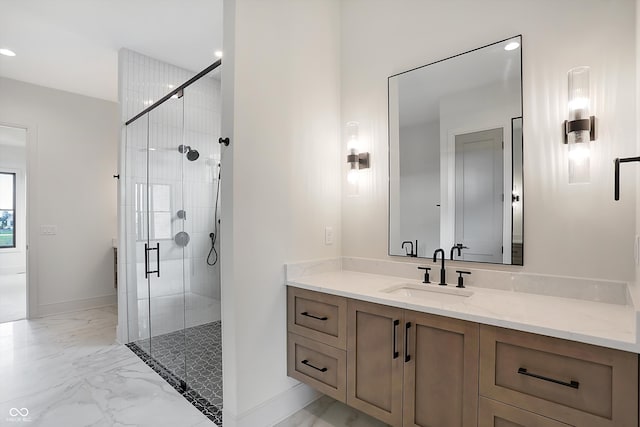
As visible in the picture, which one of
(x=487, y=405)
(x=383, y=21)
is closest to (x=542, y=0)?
(x=383, y=21)

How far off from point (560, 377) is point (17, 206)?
10.4 m

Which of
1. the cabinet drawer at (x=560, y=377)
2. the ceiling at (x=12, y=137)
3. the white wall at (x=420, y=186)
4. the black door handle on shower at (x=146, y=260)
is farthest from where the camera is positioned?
the ceiling at (x=12, y=137)

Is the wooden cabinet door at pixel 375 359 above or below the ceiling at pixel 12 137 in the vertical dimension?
below

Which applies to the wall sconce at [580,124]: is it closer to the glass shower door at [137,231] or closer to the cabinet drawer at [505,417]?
the cabinet drawer at [505,417]

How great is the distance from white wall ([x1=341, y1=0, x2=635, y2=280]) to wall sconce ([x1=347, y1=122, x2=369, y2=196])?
542mm

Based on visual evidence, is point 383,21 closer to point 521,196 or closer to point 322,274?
point 521,196

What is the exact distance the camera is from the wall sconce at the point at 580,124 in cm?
151

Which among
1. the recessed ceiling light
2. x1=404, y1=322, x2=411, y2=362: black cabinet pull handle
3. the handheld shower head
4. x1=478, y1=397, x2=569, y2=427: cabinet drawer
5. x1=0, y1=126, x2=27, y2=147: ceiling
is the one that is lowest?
x1=478, y1=397, x2=569, y2=427: cabinet drawer

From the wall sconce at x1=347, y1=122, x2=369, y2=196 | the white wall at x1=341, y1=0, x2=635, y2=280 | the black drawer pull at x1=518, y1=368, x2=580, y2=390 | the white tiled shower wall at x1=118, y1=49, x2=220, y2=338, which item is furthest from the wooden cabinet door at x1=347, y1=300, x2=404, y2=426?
the white tiled shower wall at x1=118, y1=49, x2=220, y2=338

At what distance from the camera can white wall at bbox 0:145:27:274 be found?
7281 millimetres

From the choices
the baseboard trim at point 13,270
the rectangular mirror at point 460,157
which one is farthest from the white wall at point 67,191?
the baseboard trim at point 13,270

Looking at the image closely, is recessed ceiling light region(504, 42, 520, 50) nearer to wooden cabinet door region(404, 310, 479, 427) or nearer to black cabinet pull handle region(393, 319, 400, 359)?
wooden cabinet door region(404, 310, 479, 427)

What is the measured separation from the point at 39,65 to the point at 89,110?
0.93 metres

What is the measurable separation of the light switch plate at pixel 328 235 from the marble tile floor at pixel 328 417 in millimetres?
1103
